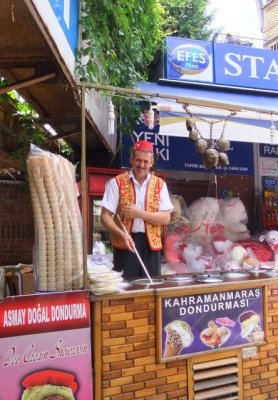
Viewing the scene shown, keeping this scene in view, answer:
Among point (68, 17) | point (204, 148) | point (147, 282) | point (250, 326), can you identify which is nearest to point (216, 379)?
point (250, 326)

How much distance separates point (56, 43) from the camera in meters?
2.69

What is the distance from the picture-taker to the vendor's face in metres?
3.53

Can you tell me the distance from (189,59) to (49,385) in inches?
204

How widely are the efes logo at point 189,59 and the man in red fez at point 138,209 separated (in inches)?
112

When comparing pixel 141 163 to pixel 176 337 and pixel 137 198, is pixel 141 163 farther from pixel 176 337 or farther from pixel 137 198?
pixel 176 337

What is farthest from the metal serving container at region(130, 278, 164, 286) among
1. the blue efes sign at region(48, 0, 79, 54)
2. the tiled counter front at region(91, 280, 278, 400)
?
the blue efes sign at region(48, 0, 79, 54)

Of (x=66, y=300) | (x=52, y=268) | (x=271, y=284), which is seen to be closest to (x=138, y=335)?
(x=66, y=300)

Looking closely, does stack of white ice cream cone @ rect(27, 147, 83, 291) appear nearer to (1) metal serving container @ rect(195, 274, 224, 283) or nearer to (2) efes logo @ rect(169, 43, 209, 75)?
(1) metal serving container @ rect(195, 274, 224, 283)

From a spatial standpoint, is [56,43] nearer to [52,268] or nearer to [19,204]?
[52,268]

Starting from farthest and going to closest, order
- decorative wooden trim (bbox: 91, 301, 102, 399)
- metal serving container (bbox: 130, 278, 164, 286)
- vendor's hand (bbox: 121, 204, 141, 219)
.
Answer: vendor's hand (bbox: 121, 204, 141, 219), metal serving container (bbox: 130, 278, 164, 286), decorative wooden trim (bbox: 91, 301, 102, 399)

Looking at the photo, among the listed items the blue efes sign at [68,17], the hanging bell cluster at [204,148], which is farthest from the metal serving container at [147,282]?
the blue efes sign at [68,17]

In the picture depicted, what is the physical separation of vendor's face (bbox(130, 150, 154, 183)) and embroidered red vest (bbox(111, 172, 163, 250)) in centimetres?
8

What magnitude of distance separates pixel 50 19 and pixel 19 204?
5038 millimetres

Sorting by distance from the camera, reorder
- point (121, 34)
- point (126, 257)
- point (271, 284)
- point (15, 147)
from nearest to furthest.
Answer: point (271, 284) → point (126, 257) → point (121, 34) → point (15, 147)
